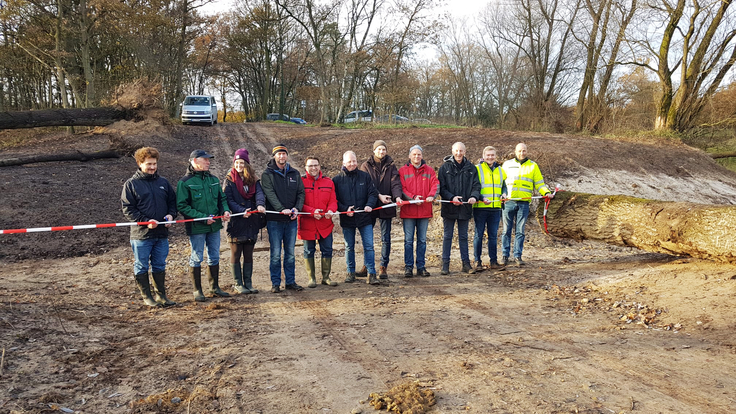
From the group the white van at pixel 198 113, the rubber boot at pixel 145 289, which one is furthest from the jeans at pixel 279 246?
the white van at pixel 198 113

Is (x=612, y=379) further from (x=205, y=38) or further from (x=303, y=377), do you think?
(x=205, y=38)

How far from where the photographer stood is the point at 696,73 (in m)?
20.9

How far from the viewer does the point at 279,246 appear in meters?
7.08

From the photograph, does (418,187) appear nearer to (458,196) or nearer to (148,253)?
(458,196)

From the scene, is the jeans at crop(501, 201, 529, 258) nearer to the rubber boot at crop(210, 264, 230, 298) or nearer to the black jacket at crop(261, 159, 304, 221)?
the black jacket at crop(261, 159, 304, 221)

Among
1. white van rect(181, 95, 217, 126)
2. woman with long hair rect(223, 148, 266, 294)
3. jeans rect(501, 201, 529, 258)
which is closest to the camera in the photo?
woman with long hair rect(223, 148, 266, 294)

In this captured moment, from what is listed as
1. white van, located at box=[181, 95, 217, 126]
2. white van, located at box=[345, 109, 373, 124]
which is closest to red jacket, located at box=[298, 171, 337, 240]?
white van, located at box=[181, 95, 217, 126]

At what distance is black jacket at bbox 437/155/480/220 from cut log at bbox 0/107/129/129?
514 inches

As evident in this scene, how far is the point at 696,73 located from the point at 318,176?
20812 millimetres

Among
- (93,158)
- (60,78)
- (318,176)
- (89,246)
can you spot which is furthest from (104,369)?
(60,78)

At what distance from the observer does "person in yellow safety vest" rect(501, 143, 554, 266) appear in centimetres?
834

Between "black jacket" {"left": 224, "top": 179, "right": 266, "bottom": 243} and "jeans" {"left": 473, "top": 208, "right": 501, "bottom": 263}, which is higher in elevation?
"black jacket" {"left": 224, "top": 179, "right": 266, "bottom": 243}

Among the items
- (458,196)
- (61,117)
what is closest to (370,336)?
(458,196)

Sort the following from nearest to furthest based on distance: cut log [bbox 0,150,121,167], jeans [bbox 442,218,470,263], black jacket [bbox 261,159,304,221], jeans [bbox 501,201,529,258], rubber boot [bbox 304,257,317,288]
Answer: black jacket [bbox 261,159,304,221], rubber boot [bbox 304,257,317,288], jeans [bbox 442,218,470,263], jeans [bbox 501,201,529,258], cut log [bbox 0,150,121,167]
